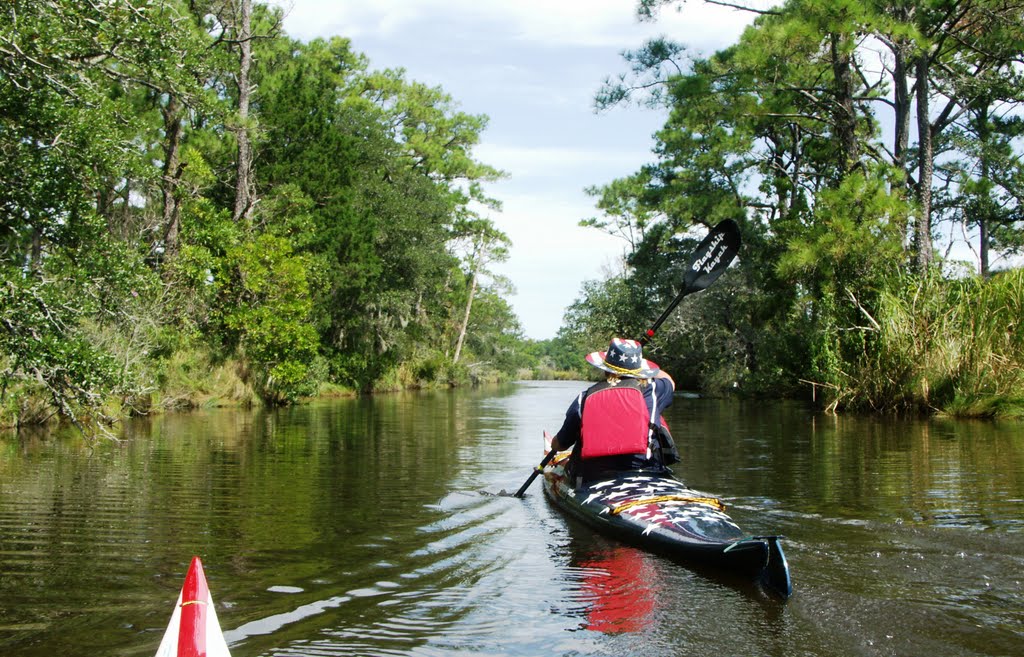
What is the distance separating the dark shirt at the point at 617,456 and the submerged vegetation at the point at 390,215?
511cm

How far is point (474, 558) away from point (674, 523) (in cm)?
129

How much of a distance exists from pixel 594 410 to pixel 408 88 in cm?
3630

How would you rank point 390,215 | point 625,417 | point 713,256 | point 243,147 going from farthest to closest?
point 390,215 < point 243,147 < point 713,256 < point 625,417

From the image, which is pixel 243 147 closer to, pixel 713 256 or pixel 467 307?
pixel 713 256

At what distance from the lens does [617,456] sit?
719cm

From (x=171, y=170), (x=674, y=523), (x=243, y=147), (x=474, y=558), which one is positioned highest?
(x=243, y=147)

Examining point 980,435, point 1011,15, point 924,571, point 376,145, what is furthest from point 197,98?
point 376,145

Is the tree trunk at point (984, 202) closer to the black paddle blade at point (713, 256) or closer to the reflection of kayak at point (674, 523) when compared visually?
the black paddle blade at point (713, 256)

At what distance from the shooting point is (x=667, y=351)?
104ft

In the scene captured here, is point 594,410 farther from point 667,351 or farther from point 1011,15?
point 667,351

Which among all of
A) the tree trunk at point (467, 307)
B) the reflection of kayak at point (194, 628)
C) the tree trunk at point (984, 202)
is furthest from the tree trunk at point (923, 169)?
the tree trunk at point (467, 307)

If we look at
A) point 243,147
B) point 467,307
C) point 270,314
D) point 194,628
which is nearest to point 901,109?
point 270,314

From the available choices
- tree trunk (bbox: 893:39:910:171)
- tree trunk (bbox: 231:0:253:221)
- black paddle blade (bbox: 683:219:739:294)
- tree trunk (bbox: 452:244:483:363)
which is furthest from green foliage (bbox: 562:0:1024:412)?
tree trunk (bbox: 452:244:483:363)

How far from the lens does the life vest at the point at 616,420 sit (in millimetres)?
6992
